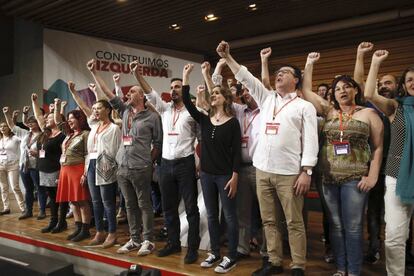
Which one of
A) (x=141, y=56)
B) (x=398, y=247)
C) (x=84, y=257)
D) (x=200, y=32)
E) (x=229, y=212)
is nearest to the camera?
(x=398, y=247)

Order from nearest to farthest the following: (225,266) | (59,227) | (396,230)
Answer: (396,230), (225,266), (59,227)

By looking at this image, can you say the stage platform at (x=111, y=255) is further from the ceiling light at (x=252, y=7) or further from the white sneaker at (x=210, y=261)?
the ceiling light at (x=252, y=7)

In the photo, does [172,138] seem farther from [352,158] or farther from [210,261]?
[352,158]

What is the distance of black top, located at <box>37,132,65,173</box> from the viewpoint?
165 inches

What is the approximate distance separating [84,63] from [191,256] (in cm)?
518

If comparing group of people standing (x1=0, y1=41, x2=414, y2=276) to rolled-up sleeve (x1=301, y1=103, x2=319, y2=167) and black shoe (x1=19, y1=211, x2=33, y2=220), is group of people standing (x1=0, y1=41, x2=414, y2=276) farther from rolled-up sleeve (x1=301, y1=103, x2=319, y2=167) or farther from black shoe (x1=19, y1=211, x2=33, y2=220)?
black shoe (x1=19, y1=211, x2=33, y2=220)

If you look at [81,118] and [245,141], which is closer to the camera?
[245,141]

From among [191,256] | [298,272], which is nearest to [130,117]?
[191,256]

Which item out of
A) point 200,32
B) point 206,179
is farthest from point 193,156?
point 200,32

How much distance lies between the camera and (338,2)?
5.57 metres

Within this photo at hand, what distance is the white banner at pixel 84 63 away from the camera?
664cm

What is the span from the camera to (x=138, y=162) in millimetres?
3156

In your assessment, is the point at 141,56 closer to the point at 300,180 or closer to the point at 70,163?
the point at 70,163

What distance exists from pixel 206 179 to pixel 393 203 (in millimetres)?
1247
